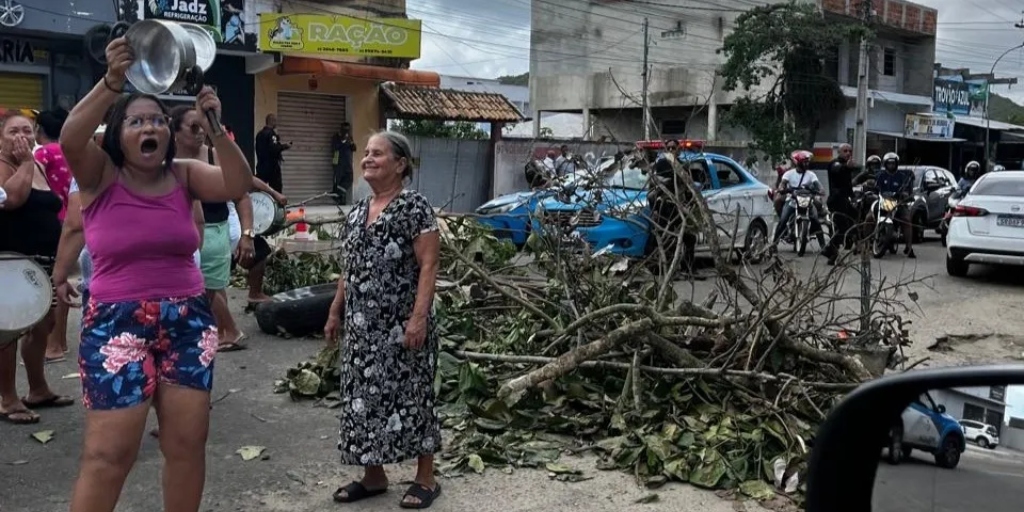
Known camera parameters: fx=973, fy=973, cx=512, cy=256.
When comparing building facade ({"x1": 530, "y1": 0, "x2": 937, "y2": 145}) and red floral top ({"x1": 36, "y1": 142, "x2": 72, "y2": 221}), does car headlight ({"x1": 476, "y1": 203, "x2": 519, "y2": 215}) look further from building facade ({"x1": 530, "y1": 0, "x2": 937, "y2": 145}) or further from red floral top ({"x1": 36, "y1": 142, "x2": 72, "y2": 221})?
building facade ({"x1": 530, "y1": 0, "x2": 937, "y2": 145})

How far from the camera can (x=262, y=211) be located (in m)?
8.58

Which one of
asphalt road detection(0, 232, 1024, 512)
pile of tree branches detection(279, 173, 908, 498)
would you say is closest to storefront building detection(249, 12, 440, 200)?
pile of tree branches detection(279, 173, 908, 498)

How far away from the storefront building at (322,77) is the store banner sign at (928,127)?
82.8 ft

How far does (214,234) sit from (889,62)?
144ft

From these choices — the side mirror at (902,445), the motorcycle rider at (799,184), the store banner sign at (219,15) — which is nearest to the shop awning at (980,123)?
the motorcycle rider at (799,184)

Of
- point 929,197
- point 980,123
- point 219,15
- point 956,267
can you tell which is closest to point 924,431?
point 956,267

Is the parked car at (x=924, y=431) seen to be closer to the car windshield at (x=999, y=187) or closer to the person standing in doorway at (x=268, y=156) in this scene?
the car windshield at (x=999, y=187)

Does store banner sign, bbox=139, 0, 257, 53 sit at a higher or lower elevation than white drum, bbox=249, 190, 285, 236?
higher

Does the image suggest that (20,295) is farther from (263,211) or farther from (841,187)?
(841,187)

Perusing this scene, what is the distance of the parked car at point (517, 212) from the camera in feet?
26.3

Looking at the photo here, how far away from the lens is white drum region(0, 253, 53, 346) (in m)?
4.88

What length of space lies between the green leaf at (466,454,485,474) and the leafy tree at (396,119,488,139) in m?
20.2

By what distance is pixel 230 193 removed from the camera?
3.84 m

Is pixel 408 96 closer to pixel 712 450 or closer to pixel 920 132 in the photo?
pixel 712 450
